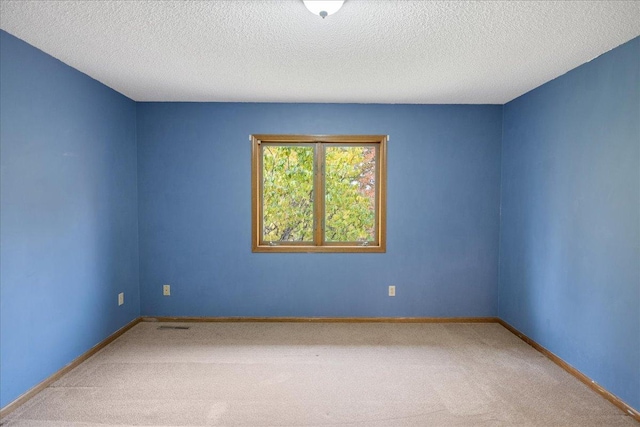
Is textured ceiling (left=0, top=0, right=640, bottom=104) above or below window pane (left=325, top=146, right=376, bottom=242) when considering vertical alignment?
above

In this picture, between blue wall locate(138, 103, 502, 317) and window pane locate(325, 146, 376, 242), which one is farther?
window pane locate(325, 146, 376, 242)

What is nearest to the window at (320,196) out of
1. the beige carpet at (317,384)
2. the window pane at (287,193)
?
the window pane at (287,193)

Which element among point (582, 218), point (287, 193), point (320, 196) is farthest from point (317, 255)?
point (582, 218)

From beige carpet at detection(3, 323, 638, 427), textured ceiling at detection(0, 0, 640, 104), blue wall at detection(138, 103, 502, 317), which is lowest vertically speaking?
beige carpet at detection(3, 323, 638, 427)

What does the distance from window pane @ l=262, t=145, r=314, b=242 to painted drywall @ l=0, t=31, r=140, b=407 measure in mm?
1399

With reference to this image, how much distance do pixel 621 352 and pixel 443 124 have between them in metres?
2.47

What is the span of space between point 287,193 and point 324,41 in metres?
1.94

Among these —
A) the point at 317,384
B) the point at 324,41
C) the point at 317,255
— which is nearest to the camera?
the point at 324,41

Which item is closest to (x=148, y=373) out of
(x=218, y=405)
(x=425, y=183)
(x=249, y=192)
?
(x=218, y=405)

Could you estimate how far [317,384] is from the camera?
8.76ft

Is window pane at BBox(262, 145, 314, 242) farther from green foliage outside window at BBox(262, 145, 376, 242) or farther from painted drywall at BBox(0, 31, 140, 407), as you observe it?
painted drywall at BBox(0, 31, 140, 407)

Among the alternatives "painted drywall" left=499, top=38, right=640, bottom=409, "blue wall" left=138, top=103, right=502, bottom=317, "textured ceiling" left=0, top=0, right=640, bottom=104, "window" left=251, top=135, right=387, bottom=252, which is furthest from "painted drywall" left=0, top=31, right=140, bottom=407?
"painted drywall" left=499, top=38, right=640, bottom=409

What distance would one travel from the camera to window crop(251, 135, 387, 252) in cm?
396

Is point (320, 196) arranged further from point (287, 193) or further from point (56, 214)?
point (56, 214)
